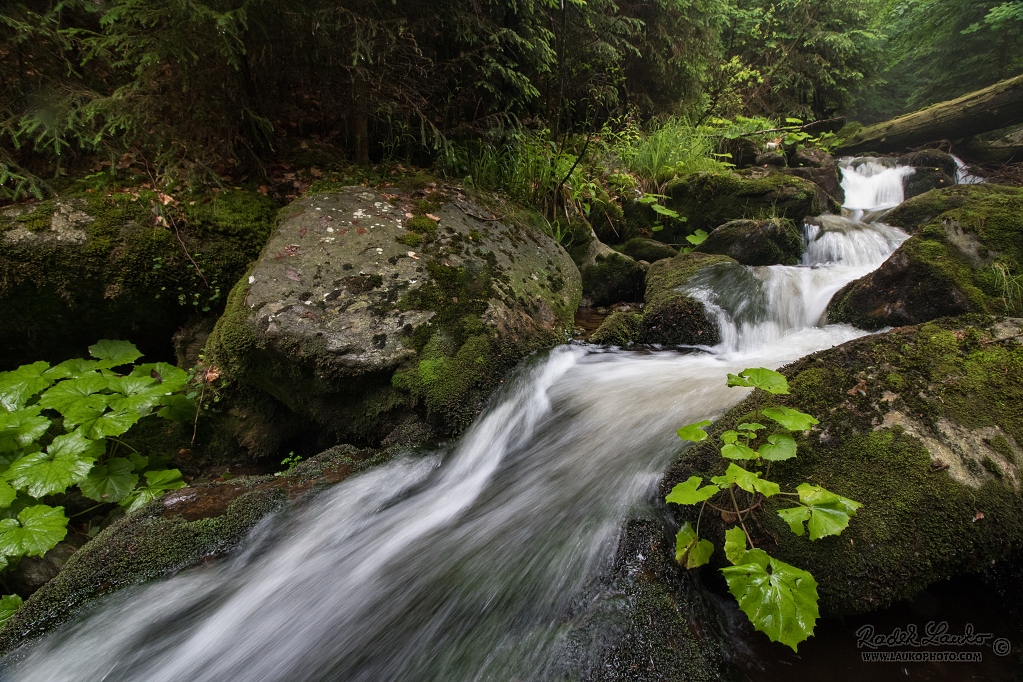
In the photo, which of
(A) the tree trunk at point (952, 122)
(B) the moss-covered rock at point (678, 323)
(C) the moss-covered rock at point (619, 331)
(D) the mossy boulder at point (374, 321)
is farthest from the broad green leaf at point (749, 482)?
(A) the tree trunk at point (952, 122)

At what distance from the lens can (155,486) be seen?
2795mm

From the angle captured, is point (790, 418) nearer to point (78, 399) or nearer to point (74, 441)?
point (74, 441)

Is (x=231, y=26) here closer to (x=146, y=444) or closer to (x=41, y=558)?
(x=146, y=444)

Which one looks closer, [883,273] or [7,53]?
[7,53]

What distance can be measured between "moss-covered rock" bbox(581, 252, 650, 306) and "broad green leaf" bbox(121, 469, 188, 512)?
391 cm

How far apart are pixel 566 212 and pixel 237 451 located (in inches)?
161

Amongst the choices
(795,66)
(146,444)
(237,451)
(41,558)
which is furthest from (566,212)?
(795,66)

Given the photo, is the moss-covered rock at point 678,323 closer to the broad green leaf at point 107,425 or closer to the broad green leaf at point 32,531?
the broad green leaf at point 107,425

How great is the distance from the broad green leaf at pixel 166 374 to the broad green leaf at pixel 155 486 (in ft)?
1.76

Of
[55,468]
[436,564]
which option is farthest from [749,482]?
[55,468]

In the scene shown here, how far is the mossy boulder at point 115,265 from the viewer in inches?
Answer: 128

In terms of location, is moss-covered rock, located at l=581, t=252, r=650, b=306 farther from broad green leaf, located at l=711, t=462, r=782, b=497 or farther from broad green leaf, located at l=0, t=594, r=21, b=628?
broad green leaf, located at l=0, t=594, r=21, b=628

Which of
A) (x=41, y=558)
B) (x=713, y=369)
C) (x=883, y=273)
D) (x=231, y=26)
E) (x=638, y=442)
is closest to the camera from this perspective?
(x=41, y=558)

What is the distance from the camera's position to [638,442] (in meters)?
2.64
